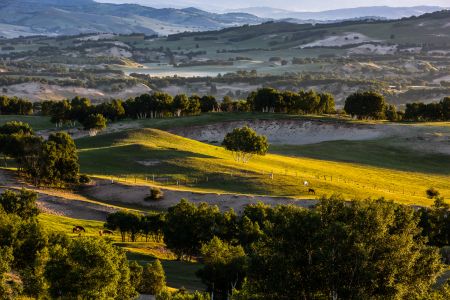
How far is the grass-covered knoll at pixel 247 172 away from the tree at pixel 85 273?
5449 cm

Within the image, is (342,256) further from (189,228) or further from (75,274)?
(189,228)

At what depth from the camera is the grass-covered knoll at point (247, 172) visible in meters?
99.8

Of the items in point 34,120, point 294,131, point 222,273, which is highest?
point 294,131

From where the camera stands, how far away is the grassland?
6016 cm

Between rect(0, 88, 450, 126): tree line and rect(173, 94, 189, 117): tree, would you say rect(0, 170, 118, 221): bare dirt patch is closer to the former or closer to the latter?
rect(0, 88, 450, 126): tree line

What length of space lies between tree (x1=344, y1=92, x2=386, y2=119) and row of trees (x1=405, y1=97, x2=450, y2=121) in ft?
31.5

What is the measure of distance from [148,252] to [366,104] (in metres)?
113

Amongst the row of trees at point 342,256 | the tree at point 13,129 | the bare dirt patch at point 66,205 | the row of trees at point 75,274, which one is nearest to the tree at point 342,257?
the row of trees at point 342,256

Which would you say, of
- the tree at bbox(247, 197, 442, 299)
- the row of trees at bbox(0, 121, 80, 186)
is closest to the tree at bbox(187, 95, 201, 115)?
the row of trees at bbox(0, 121, 80, 186)

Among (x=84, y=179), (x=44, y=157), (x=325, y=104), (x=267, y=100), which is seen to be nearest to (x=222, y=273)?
(x=84, y=179)

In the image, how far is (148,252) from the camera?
73375 mm

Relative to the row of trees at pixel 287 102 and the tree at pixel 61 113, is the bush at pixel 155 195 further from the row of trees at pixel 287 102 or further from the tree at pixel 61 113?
the row of trees at pixel 287 102

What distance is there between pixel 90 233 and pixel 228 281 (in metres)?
28.8

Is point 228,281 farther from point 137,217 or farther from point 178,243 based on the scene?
point 137,217
